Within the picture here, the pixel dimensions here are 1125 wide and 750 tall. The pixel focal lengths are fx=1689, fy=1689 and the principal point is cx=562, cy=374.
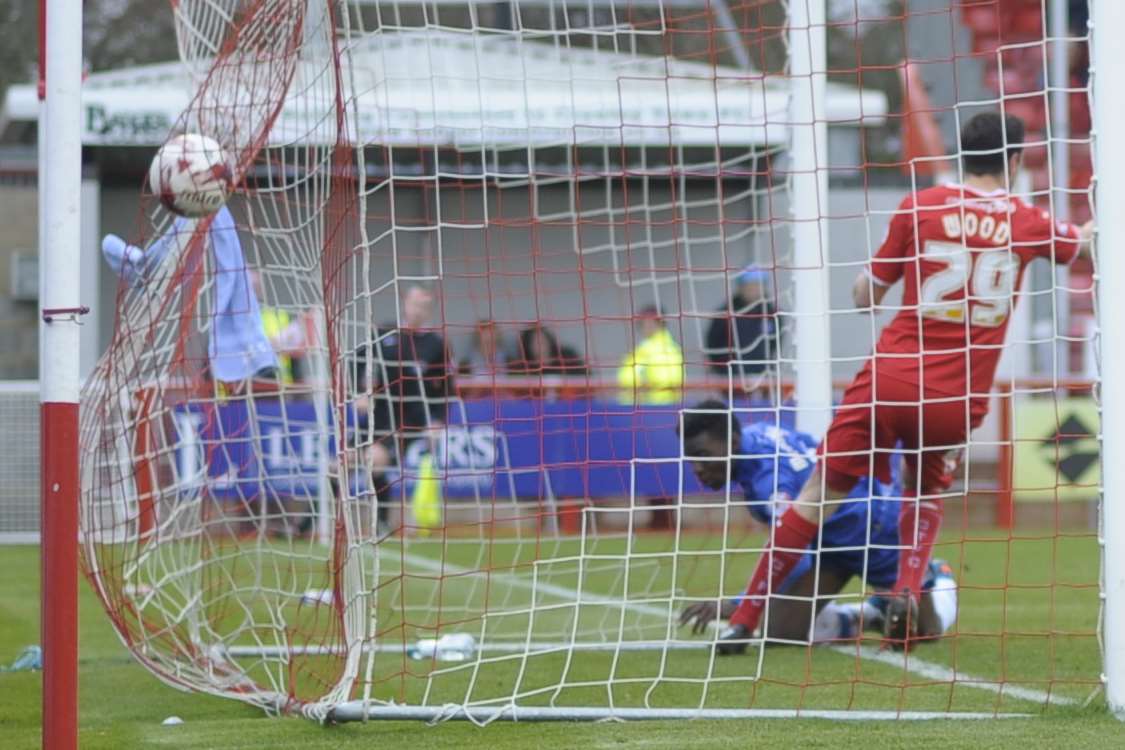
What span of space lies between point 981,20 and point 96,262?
11.7 meters

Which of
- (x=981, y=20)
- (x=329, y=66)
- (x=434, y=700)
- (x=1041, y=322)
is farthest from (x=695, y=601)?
(x=981, y=20)

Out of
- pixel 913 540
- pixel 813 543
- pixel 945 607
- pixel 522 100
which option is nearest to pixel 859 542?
pixel 813 543

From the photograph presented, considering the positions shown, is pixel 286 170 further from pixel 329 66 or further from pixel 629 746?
pixel 629 746

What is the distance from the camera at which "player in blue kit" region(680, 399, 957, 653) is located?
6.51m

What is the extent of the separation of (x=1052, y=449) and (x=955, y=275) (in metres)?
8.49

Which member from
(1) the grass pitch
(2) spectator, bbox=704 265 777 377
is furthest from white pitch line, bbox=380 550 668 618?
(2) spectator, bbox=704 265 777 377

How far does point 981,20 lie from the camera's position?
869 inches

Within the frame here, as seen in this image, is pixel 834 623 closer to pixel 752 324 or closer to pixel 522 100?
pixel 752 324

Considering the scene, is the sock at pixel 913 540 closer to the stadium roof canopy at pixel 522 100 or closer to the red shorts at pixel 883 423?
the red shorts at pixel 883 423

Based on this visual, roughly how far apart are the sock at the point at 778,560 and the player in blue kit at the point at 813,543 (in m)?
0.14

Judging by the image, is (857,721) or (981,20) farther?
(981,20)

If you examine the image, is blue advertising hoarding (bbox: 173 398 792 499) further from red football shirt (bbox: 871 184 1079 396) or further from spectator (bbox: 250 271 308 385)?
red football shirt (bbox: 871 184 1079 396)

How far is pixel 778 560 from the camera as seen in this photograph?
20.2ft

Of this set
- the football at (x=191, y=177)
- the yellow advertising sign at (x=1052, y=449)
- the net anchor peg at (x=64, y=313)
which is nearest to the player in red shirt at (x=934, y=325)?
the football at (x=191, y=177)
